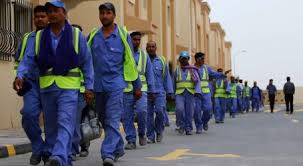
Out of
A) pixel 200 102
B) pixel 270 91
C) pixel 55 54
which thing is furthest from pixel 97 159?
pixel 270 91

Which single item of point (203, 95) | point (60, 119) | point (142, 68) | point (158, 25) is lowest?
point (60, 119)

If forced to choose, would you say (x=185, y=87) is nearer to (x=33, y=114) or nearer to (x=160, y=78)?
(x=160, y=78)

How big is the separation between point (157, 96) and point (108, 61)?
442cm

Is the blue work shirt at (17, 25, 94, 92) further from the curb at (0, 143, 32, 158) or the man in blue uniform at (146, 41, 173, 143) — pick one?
the man in blue uniform at (146, 41, 173, 143)

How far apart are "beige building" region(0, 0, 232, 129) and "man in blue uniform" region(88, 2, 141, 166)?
332 inches

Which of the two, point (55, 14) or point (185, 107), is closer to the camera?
point (55, 14)

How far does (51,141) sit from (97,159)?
2183mm

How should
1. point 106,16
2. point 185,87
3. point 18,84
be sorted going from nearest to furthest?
point 18,84 < point 106,16 < point 185,87

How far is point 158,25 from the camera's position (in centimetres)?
3734

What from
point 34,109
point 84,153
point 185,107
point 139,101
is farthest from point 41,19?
point 185,107

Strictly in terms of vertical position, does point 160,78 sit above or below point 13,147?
above

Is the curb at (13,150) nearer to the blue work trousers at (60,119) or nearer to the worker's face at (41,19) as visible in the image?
the worker's face at (41,19)

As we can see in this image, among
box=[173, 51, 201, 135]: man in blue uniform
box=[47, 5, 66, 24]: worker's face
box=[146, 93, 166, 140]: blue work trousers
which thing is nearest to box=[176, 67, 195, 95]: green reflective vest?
Result: box=[173, 51, 201, 135]: man in blue uniform

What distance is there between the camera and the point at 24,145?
12023 mm
